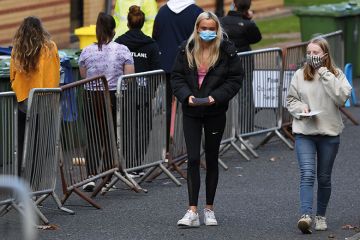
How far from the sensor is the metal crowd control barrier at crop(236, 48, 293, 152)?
45.1 ft

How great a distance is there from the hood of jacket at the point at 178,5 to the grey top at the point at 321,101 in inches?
153

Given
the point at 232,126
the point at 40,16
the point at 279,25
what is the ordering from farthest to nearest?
the point at 279,25, the point at 40,16, the point at 232,126

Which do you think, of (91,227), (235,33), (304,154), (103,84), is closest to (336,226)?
(304,154)

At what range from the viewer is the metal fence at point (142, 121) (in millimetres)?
11289

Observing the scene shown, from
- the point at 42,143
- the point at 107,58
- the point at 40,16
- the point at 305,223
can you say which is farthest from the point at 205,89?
the point at 40,16

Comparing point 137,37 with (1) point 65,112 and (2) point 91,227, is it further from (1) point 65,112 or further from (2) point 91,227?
(2) point 91,227

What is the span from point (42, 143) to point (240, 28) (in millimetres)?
4374

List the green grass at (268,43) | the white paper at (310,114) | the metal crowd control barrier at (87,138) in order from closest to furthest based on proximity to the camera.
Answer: the white paper at (310,114) < the metal crowd control barrier at (87,138) < the green grass at (268,43)

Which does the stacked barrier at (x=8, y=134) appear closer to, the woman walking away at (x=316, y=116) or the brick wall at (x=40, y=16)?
the woman walking away at (x=316, y=116)

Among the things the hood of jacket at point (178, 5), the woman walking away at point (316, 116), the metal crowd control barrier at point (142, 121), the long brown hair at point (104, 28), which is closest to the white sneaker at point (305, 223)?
the woman walking away at point (316, 116)

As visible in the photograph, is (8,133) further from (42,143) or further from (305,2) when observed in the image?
(305,2)

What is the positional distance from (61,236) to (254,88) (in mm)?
5197

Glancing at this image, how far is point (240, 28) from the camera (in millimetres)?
13742

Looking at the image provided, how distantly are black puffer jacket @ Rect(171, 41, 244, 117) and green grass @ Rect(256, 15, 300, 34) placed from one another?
17953mm
